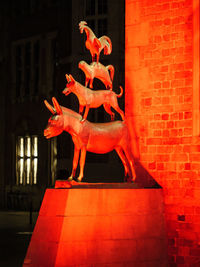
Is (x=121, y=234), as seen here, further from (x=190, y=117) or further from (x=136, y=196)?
(x=190, y=117)

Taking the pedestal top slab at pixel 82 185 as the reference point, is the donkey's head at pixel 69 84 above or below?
above

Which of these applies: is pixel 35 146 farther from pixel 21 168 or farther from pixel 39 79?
pixel 39 79

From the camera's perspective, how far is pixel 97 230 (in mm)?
8297

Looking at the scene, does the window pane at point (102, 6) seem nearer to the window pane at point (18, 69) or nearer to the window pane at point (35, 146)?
the window pane at point (18, 69)

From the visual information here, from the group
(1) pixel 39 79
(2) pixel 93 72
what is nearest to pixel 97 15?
(1) pixel 39 79

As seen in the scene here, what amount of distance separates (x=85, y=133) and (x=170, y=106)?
7.51ft

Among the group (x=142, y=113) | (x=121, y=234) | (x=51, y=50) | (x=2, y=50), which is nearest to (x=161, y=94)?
(x=142, y=113)

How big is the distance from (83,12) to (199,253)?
12.2 meters

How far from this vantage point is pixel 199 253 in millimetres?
9984

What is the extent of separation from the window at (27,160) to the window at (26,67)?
2061 mm

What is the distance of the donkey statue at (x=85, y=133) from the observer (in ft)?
28.5

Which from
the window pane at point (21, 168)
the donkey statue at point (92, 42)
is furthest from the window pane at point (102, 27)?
the donkey statue at point (92, 42)

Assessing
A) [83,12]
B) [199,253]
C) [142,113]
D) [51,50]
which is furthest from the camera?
[51,50]

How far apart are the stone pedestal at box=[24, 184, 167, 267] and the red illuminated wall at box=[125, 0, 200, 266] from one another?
4.56 feet
